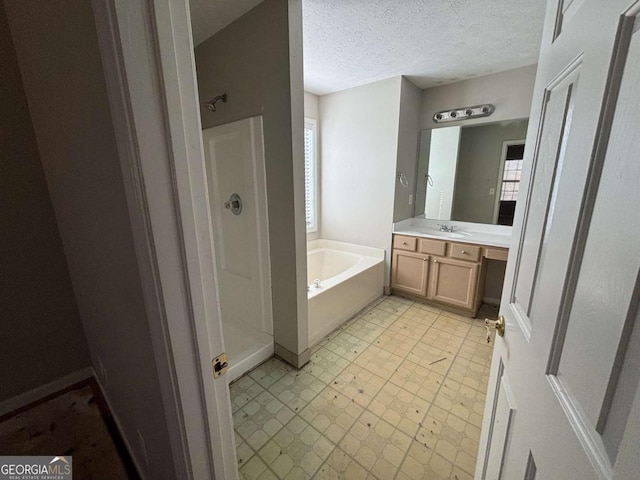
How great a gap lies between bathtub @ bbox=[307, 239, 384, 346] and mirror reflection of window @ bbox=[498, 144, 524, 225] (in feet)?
4.36

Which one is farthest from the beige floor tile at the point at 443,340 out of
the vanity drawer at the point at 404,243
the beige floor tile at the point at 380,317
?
the vanity drawer at the point at 404,243

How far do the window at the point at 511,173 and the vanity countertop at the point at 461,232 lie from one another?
13.5 inches

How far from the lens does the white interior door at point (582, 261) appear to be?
329 mm

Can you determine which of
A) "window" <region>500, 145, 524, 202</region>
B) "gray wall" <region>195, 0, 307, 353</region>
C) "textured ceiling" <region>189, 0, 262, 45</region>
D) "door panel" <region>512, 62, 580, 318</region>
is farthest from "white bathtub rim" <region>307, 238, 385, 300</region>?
"textured ceiling" <region>189, 0, 262, 45</region>

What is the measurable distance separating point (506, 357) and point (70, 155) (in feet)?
5.24

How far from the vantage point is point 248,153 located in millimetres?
1801

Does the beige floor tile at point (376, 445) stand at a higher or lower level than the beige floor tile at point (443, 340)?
lower

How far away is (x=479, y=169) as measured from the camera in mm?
2770

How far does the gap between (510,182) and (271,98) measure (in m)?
2.50

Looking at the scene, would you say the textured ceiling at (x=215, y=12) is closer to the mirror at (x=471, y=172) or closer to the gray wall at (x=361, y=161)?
the gray wall at (x=361, y=161)

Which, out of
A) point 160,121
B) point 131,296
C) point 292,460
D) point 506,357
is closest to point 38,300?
point 131,296

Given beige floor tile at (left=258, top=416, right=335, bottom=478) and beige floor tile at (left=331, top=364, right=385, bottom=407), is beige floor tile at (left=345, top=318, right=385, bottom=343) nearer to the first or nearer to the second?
beige floor tile at (left=331, top=364, right=385, bottom=407)

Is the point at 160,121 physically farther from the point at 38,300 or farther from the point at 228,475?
the point at 38,300

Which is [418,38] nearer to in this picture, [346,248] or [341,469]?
[346,248]
